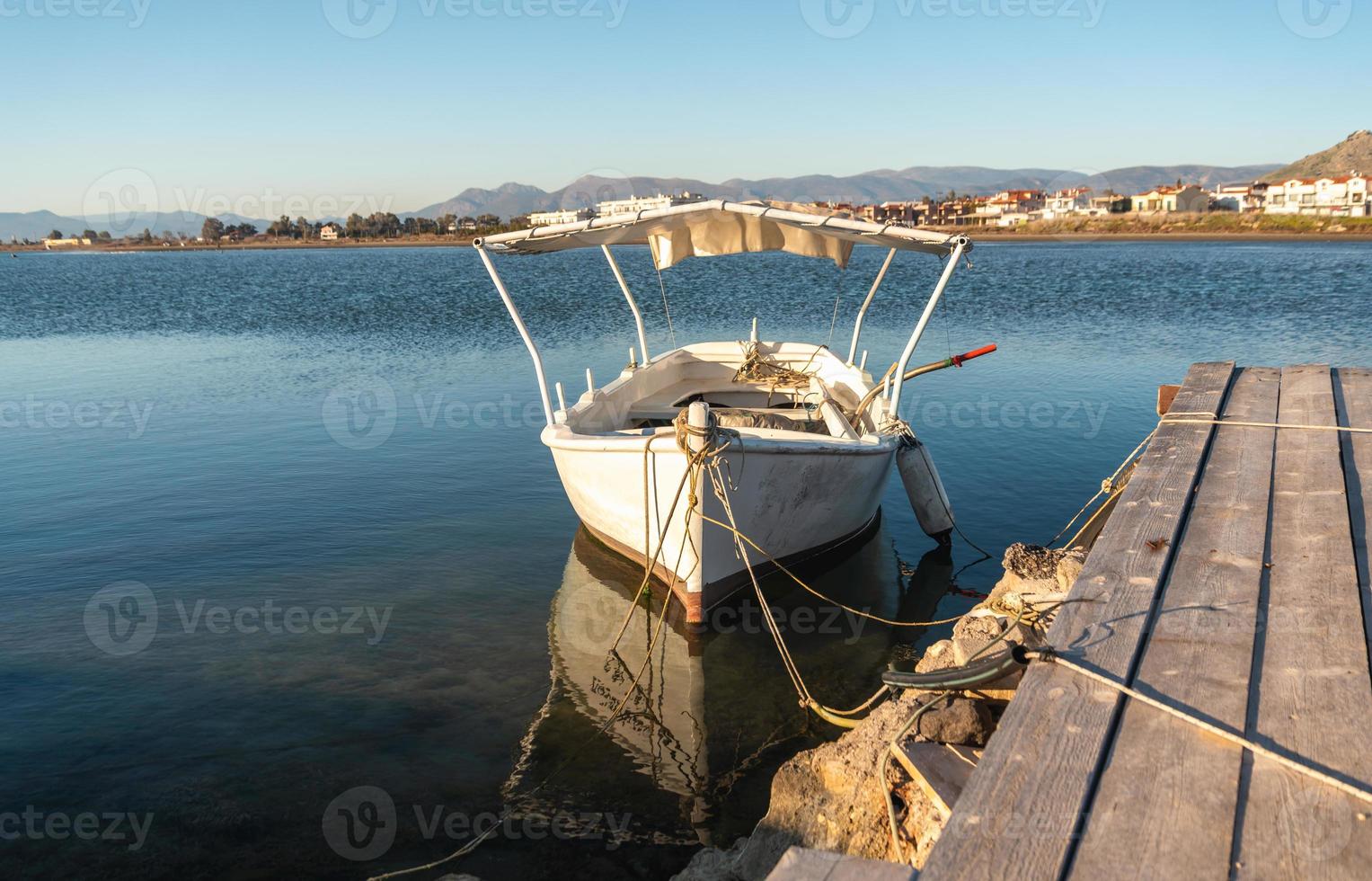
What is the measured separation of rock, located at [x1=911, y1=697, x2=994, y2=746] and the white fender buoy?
6.17 m

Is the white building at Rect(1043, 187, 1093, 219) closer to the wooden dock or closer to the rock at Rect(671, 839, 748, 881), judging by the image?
the wooden dock

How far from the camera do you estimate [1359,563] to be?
4.36m

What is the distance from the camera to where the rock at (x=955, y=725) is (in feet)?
12.8

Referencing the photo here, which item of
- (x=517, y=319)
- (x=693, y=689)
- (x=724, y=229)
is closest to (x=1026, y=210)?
(x=724, y=229)

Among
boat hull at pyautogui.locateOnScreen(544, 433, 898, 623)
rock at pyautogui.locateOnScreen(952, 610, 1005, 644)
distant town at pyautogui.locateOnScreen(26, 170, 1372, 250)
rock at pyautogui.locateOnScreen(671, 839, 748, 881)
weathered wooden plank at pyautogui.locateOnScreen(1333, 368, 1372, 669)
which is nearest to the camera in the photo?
weathered wooden plank at pyautogui.locateOnScreen(1333, 368, 1372, 669)

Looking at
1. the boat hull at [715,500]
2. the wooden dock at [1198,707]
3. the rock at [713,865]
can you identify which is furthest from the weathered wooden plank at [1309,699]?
the boat hull at [715,500]

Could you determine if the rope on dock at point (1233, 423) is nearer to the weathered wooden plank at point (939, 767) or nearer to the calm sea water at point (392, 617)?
the calm sea water at point (392, 617)

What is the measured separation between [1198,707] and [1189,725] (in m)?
0.12

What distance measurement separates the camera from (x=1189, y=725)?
10.3ft

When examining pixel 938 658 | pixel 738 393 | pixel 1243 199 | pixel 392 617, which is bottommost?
pixel 392 617

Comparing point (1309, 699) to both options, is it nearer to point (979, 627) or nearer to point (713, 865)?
point (979, 627)

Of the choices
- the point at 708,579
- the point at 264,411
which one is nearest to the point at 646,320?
the point at 264,411

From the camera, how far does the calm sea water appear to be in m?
5.59

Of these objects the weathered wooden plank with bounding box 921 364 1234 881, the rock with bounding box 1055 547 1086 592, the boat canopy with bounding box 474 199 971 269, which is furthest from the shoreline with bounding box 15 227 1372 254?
the weathered wooden plank with bounding box 921 364 1234 881
